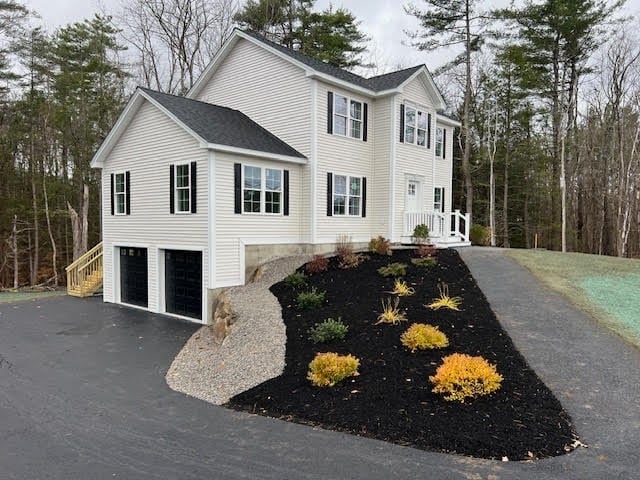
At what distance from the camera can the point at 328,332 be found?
7934 mm

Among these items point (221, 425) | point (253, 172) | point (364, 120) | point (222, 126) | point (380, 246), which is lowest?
point (221, 425)

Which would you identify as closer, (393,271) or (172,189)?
(393,271)

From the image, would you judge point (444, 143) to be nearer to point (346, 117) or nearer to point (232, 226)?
point (346, 117)

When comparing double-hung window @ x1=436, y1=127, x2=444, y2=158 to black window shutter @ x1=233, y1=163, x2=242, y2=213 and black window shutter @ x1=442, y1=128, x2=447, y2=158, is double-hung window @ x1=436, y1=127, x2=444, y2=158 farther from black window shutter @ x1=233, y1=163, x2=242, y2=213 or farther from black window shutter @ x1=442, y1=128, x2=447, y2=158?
black window shutter @ x1=233, y1=163, x2=242, y2=213

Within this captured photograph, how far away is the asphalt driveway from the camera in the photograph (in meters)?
4.36

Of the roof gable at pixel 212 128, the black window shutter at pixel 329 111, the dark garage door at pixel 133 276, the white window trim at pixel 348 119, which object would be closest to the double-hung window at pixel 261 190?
the roof gable at pixel 212 128

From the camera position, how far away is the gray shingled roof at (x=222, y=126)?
12.1 metres

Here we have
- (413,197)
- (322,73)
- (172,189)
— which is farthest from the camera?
(413,197)

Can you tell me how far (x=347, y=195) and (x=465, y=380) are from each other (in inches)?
408

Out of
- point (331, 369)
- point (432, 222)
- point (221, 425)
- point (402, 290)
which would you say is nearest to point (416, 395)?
point (331, 369)

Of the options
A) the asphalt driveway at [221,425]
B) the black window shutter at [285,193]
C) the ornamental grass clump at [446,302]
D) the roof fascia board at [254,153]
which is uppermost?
the roof fascia board at [254,153]

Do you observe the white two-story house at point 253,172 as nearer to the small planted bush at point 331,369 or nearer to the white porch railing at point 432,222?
the white porch railing at point 432,222

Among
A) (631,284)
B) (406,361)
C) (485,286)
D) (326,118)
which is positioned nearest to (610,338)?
(485,286)

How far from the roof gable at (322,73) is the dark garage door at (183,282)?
698cm
